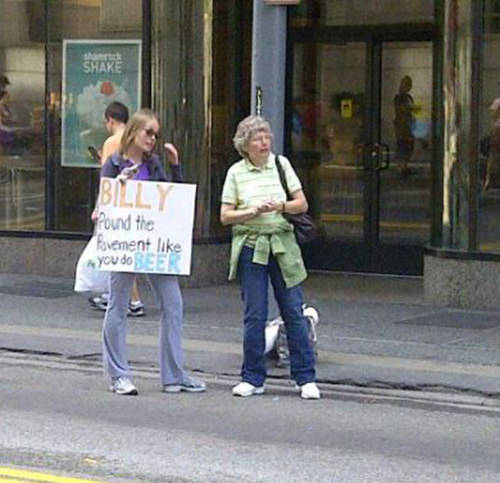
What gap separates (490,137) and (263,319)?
15.2 ft

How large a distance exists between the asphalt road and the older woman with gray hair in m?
0.39

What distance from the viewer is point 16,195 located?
16.4 metres

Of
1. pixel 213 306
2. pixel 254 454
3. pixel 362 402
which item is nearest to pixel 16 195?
pixel 213 306

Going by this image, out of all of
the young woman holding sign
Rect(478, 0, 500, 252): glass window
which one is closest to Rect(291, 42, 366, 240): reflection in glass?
Rect(478, 0, 500, 252): glass window

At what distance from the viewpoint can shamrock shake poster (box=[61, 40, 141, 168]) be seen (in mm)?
15602

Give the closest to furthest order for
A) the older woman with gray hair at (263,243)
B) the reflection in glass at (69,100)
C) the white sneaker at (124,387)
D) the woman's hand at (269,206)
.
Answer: the woman's hand at (269,206) → the older woman with gray hair at (263,243) → the white sneaker at (124,387) → the reflection in glass at (69,100)

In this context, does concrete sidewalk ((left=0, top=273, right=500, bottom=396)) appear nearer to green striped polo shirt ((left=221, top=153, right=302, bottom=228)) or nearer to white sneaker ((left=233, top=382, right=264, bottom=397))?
white sneaker ((left=233, top=382, right=264, bottom=397))

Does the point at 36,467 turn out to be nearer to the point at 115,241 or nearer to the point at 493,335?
the point at 115,241

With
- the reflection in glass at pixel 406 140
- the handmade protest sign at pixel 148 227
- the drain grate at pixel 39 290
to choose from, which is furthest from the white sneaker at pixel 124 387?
the reflection in glass at pixel 406 140

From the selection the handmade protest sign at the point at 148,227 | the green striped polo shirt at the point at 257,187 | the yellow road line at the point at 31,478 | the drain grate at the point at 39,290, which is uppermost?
the green striped polo shirt at the point at 257,187

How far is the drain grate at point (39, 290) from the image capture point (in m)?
14.9

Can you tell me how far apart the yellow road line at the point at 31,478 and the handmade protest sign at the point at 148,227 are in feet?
8.18

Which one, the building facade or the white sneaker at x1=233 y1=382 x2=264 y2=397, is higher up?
the building facade

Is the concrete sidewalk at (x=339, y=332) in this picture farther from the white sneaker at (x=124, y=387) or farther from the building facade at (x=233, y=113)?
the white sneaker at (x=124, y=387)
